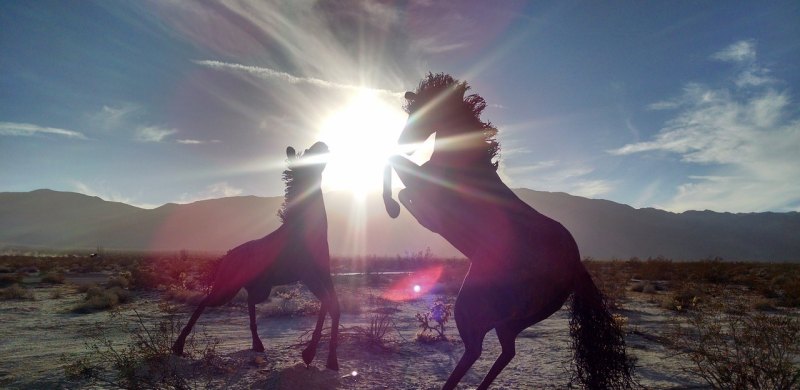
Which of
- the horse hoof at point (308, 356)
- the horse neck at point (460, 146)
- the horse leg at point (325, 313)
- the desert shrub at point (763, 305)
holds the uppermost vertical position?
the horse neck at point (460, 146)

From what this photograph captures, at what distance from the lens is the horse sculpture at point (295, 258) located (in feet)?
22.2

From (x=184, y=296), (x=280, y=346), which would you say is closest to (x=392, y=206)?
(x=280, y=346)

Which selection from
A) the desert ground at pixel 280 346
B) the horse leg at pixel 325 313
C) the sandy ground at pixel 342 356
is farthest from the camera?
the horse leg at pixel 325 313

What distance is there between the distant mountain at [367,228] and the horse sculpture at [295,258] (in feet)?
389

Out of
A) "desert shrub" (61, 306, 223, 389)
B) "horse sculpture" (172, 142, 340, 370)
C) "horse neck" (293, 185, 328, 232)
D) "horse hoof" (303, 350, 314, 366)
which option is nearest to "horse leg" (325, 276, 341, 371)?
"horse sculpture" (172, 142, 340, 370)

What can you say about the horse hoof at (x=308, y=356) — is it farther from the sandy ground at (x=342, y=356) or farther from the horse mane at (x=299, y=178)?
the horse mane at (x=299, y=178)

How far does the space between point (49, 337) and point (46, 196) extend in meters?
226

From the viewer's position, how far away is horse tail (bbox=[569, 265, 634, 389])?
4.07 meters

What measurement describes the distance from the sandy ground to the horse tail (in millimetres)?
1957

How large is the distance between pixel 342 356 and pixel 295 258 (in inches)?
91.7

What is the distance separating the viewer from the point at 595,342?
4.10 m

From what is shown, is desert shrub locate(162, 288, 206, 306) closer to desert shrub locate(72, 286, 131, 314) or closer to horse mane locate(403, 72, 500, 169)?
desert shrub locate(72, 286, 131, 314)

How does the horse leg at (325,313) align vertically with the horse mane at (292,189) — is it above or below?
below

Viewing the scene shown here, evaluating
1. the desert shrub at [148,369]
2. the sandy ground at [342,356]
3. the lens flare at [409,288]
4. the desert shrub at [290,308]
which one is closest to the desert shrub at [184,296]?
the sandy ground at [342,356]
